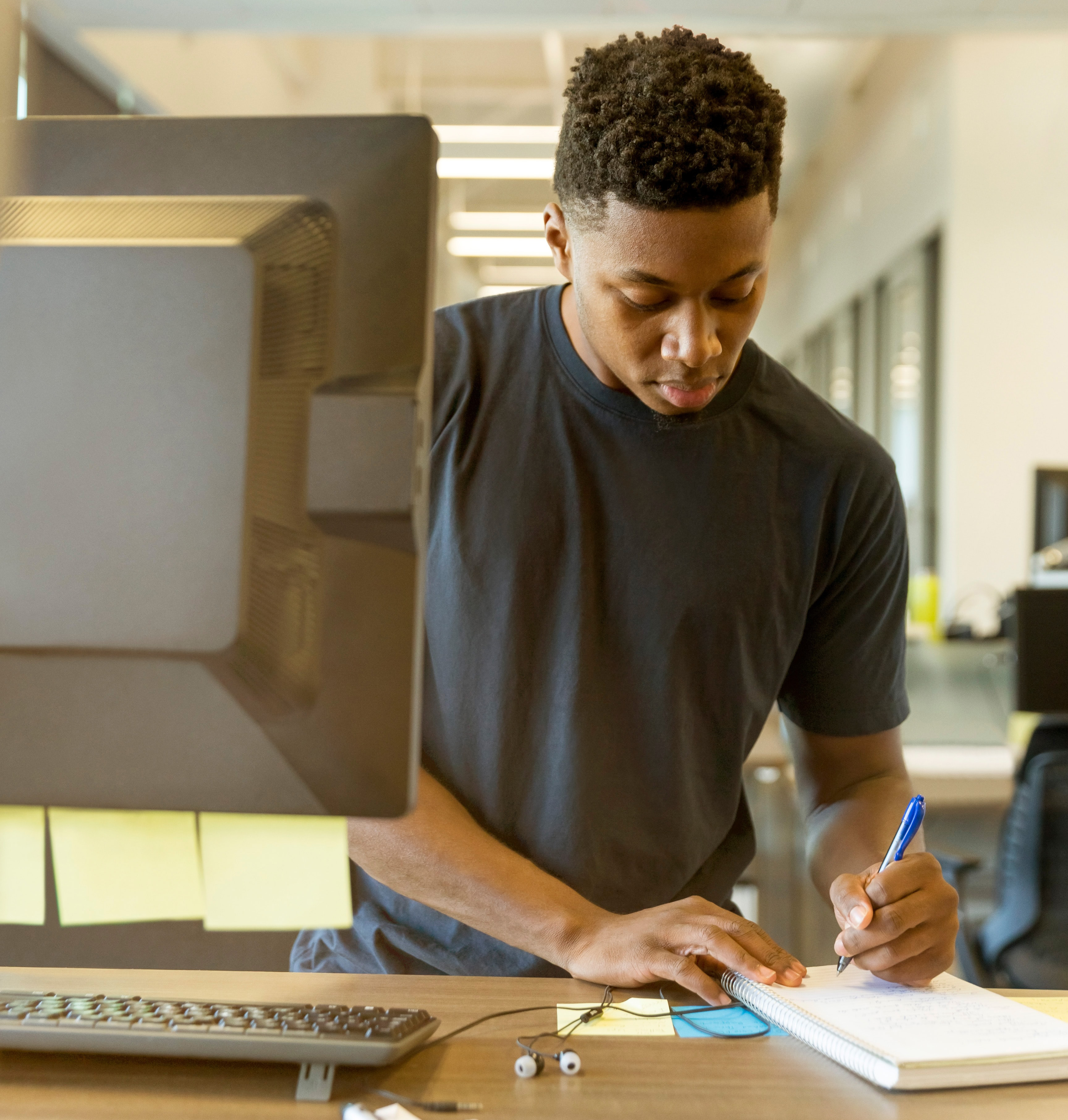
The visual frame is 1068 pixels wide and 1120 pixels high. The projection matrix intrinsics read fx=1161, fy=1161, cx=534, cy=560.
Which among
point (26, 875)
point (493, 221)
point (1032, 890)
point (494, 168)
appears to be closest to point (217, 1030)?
point (26, 875)

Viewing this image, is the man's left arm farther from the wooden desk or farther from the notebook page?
the wooden desk

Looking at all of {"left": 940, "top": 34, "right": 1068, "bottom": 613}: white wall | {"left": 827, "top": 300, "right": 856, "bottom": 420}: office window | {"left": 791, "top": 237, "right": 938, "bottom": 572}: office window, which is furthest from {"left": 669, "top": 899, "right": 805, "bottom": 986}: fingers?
{"left": 827, "top": 300, "right": 856, "bottom": 420}: office window

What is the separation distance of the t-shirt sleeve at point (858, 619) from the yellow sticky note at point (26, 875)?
70cm

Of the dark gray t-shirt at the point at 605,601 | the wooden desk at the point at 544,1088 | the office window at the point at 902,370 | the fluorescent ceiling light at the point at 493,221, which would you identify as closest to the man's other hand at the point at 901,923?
the wooden desk at the point at 544,1088

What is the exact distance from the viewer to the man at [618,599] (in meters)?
0.94

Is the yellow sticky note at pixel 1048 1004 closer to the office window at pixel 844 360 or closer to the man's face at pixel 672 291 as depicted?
the man's face at pixel 672 291

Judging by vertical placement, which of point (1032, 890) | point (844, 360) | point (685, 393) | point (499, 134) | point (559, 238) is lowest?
point (1032, 890)

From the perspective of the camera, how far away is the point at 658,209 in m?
0.88

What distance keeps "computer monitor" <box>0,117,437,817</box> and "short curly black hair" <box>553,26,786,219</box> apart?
283mm

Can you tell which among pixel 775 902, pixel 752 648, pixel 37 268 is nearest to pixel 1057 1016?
pixel 752 648

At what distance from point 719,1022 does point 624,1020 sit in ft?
0.22

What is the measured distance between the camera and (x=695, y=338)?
909mm

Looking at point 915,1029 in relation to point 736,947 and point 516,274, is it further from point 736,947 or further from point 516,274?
point 516,274

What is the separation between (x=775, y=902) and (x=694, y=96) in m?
2.35
